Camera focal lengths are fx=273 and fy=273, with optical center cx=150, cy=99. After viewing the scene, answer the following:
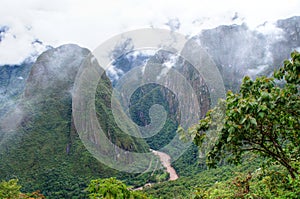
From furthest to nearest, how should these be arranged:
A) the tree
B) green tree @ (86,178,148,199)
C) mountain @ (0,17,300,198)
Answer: mountain @ (0,17,300,198) < green tree @ (86,178,148,199) < the tree

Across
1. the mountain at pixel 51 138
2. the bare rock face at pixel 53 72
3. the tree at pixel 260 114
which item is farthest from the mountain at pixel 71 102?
the tree at pixel 260 114

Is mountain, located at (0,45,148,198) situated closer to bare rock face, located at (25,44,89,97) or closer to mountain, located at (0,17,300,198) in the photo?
bare rock face, located at (25,44,89,97)

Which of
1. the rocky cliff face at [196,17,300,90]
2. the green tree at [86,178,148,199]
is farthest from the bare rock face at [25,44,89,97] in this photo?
the green tree at [86,178,148,199]

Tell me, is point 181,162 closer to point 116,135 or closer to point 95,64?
point 116,135

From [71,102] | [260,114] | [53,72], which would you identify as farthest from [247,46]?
[260,114]

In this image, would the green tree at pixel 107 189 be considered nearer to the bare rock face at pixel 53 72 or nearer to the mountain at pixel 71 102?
the mountain at pixel 71 102

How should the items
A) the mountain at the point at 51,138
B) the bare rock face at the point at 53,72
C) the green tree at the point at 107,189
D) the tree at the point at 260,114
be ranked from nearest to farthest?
the tree at the point at 260,114 → the green tree at the point at 107,189 → the mountain at the point at 51,138 → the bare rock face at the point at 53,72

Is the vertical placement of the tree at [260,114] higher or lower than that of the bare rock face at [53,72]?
lower

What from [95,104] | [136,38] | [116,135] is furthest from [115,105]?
[136,38]

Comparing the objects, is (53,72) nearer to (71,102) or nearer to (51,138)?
(71,102)
